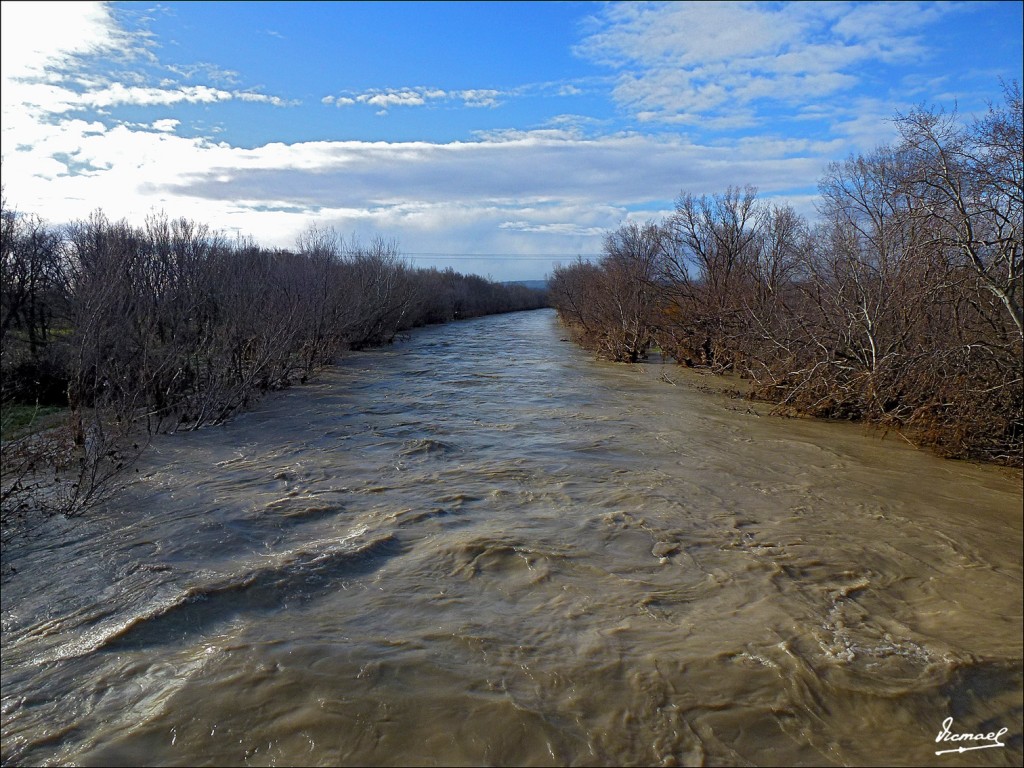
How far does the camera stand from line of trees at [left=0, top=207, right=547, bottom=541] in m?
8.89

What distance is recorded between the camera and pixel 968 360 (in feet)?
31.7

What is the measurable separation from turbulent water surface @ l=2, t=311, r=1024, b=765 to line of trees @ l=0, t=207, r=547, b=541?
3.37ft

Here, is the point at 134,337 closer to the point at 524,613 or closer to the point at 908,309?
the point at 524,613

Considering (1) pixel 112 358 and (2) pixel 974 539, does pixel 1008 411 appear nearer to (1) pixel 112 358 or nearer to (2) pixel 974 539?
(2) pixel 974 539

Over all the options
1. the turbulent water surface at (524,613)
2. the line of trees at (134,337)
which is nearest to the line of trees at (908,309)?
the turbulent water surface at (524,613)

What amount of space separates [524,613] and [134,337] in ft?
30.6

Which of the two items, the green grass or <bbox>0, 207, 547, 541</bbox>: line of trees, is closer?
<bbox>0, 207, 547, 541</bbox>: line of trees

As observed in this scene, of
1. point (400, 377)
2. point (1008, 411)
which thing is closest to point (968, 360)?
point (1008, 411)

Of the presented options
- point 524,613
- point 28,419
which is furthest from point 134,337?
point 524,613

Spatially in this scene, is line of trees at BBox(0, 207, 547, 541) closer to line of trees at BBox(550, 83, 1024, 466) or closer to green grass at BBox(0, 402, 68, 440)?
green grass at BBox(0, 402, 68, 440)

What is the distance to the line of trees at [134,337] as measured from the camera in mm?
8891

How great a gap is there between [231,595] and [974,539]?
286 inches

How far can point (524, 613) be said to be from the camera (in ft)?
17.5

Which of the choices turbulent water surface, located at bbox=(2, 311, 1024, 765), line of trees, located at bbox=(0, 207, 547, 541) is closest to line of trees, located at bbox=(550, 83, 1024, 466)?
turbulent water surface, located at bbox=(2, 311, 1024, 765)
